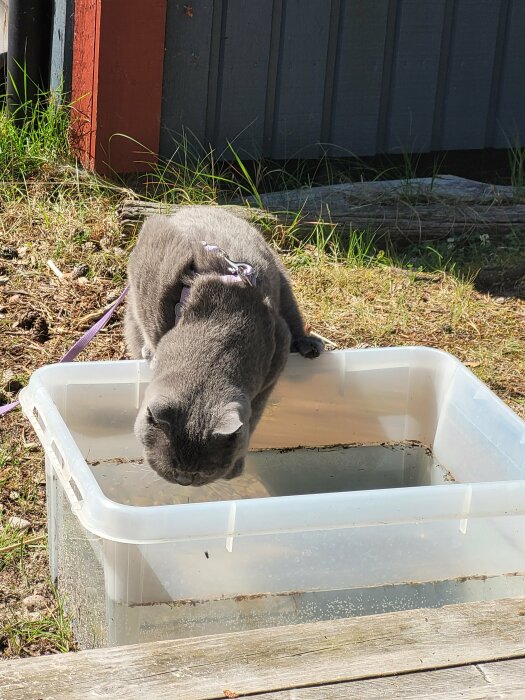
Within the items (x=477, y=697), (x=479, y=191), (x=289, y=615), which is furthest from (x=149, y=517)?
(x=479, y=191)

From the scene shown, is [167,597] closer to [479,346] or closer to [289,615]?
[289,615]

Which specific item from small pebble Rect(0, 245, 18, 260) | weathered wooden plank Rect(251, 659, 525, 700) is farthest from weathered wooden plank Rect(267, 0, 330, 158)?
weathered wooden plank Rect(251, 659, 525, 700)

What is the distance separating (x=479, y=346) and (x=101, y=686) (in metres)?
2.66

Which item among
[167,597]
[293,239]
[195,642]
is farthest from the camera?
[293,239]

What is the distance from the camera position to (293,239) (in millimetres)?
4605

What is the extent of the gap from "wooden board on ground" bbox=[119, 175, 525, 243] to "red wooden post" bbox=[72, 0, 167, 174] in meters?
0.45

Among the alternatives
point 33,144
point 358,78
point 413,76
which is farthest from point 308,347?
point 413,76

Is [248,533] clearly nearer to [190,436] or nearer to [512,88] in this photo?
[190,436]

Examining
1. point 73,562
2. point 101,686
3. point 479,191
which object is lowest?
point 73,562

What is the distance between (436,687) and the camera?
1.88 metres

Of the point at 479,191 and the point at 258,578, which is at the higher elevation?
the point at 479,191

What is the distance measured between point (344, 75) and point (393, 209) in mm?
959

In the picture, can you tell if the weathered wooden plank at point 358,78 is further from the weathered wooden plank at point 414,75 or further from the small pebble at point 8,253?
the small pebble at point 8,253

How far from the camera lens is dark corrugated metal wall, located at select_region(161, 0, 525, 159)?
4973 mm
